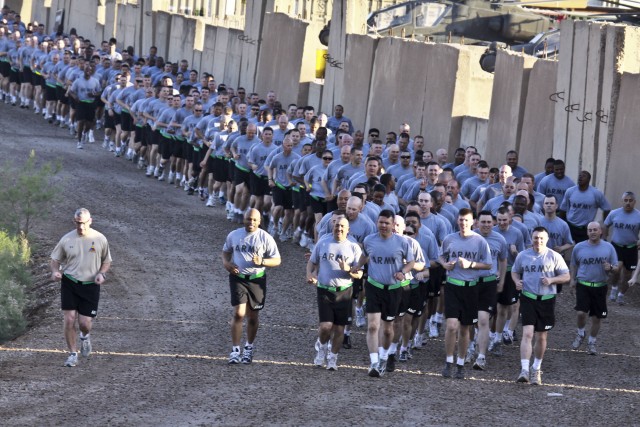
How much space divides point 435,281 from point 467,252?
1717mm

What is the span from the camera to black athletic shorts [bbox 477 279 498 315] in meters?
16.8

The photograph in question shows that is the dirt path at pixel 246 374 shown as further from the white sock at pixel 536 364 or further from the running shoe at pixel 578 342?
the white sock at pixel 536 364

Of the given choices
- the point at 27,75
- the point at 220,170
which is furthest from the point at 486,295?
the point at 27,75

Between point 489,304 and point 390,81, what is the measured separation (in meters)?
15.7

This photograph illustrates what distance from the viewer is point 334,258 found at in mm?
16234

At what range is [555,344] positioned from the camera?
61.0 feet

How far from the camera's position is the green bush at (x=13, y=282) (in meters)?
18.6

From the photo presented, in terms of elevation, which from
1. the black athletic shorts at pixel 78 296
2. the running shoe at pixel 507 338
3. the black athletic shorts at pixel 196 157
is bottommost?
the running shoe at pixel 507 338

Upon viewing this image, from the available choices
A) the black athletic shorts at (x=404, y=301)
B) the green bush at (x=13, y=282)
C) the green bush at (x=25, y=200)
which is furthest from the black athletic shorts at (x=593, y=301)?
the green bush at (x=25, y=200)

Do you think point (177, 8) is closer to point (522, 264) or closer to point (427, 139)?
point (427, 139)

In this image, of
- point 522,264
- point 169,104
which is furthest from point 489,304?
point 169,104

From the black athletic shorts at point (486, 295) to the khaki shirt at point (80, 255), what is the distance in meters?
4.23

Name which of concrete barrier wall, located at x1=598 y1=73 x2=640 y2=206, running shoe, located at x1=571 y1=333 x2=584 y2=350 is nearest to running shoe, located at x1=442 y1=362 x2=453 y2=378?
running shoe, located at x1=571 y1=333 x2=584 y2=350

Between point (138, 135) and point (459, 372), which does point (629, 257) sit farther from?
point (138, 135)
